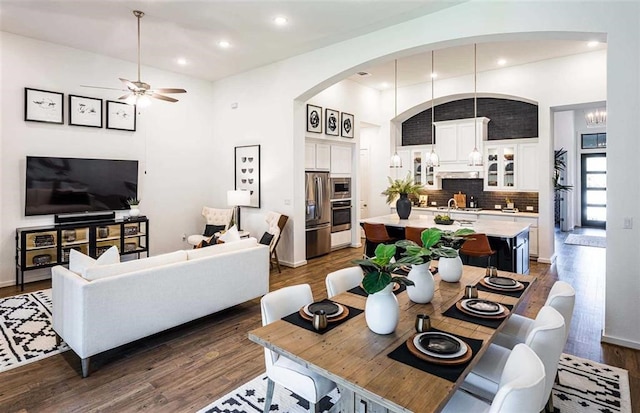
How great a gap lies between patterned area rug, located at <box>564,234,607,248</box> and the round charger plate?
7331 millimetres

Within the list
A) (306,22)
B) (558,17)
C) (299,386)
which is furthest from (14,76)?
(558,17)

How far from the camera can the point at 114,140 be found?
245 inches

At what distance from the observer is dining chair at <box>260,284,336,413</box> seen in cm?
197

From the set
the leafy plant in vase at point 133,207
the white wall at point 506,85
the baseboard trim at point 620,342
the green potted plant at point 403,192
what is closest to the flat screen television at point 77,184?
the leafy plant in vase at point 133,207

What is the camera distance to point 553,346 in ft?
5.62

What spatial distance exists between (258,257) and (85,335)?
1796 millimetres

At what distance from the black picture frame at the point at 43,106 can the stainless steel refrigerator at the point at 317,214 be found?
4088mm

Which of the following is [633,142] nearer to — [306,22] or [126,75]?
[306,22]

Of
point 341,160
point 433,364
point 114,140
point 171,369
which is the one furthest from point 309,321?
point 341,160

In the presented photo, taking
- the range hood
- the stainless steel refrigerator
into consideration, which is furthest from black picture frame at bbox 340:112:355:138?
the range hood

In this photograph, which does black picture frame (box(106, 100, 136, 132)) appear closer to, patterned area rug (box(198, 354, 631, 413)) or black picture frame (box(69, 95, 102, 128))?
black picture frame (box(69, 95, 102, 128))

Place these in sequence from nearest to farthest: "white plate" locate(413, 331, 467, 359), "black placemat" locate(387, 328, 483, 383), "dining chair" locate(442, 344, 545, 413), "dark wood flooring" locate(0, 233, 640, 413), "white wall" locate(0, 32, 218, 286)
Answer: "dining chair" locate(442, 344, 545, 413) < "black placemat" locate(387, 328, 483, 383) < "white plate" locate(413, 331, 467, 359) < "dark wood flooring" locate(0, 233, 640, 413) < "white wall" locate(0, 32, 218, 286)

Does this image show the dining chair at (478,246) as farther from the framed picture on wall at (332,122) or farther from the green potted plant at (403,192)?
the framed picture on wall at (332,122)

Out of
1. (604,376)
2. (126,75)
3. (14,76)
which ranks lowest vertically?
(604,376)
